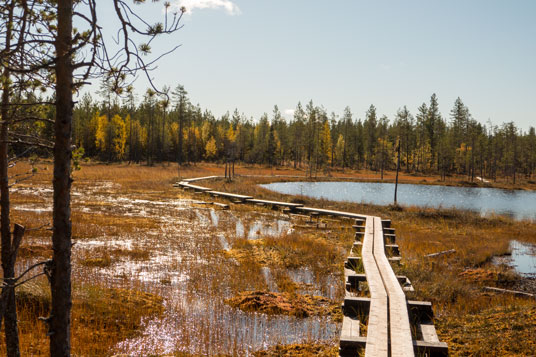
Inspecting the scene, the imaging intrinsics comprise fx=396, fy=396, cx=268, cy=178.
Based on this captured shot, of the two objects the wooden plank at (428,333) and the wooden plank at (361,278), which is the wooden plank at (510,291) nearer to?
the wooden plank at (361,278)

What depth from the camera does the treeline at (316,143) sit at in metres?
81.1

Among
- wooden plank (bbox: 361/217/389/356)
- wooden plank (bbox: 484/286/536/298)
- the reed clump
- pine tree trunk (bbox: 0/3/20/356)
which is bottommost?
the reed clump

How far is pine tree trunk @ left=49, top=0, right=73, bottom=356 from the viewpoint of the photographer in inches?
152

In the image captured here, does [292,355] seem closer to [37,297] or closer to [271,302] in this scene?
[271,302]

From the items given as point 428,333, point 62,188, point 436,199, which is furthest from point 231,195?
point 62,188

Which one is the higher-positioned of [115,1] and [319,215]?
[115,1]

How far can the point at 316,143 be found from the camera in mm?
88188

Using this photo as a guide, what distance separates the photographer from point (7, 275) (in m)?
5.45

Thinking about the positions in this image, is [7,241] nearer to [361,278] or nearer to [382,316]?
[382,316]

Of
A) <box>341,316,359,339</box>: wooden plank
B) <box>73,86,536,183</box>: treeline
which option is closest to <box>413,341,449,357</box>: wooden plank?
<box>341,316,359,339</box>: wooden plank

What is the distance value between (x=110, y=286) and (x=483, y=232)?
19.3m

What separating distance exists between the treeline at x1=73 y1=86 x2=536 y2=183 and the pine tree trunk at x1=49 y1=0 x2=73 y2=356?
7480 cm

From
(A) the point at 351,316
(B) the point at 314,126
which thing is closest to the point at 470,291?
(A) the point at 351,316

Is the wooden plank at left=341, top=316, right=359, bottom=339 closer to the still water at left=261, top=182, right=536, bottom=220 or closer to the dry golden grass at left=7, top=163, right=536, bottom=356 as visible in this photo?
the dry golden grass at left=7, top=163, right=536, bottom=356
